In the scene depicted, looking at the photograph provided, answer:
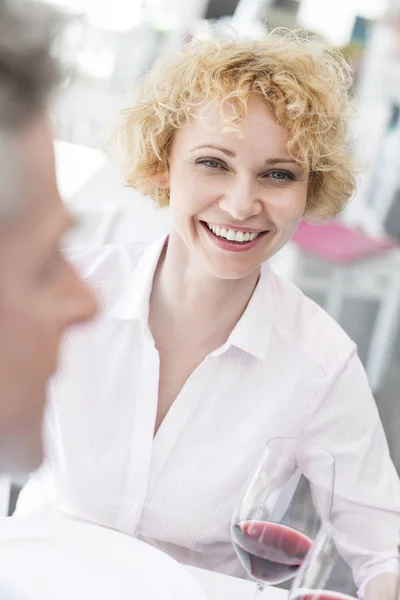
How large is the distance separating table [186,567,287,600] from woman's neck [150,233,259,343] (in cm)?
38

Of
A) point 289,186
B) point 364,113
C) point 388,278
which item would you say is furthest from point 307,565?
point 364,113

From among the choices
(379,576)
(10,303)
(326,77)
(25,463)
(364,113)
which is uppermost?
(364,113)

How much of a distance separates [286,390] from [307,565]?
0.44 meters

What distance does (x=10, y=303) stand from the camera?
0.51 m

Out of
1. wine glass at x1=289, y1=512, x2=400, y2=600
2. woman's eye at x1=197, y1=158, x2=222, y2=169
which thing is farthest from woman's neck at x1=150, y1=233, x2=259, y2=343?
wine glass at x1=289, y1=512, x2=400, y2=600

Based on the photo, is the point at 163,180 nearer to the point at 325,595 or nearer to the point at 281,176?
the point at 281,176

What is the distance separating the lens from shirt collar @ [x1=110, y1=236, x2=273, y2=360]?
1220mm

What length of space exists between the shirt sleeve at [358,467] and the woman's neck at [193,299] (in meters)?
0.18

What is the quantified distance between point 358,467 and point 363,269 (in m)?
2.04

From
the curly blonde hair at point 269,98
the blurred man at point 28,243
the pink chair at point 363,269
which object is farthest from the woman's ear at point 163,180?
the pink chair at point 363,269

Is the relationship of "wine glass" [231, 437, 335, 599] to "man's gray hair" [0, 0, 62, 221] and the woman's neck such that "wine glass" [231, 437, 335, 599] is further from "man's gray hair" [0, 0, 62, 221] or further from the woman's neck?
"man's gray hair" [0, 0, 62, 221]

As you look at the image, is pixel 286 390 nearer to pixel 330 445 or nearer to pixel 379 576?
pixel 330 445

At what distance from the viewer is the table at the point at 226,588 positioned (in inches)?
37.9

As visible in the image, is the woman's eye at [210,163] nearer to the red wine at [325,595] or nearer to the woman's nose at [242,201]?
the woman's nose at [242,201]
